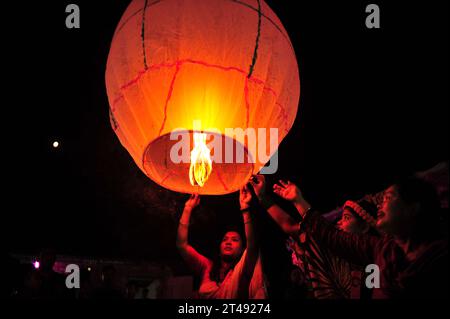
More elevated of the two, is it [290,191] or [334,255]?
[290,191]

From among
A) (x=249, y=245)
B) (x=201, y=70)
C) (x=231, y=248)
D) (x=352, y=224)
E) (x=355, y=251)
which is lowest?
(x=231, y=248)

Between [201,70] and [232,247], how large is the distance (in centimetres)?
198

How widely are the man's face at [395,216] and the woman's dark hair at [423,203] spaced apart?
30 millimetres

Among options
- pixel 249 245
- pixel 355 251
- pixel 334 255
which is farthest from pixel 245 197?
pixel 355 251

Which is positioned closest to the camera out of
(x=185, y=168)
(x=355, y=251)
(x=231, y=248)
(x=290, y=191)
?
(x=355, y=251)

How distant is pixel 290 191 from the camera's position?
8.94 ft

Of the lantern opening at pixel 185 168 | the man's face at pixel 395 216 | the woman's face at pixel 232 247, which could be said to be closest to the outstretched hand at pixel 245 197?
the lantern opening at pixel 185 168

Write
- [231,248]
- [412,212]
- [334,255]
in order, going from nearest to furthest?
[412,212]
[334,255]
[231,248]

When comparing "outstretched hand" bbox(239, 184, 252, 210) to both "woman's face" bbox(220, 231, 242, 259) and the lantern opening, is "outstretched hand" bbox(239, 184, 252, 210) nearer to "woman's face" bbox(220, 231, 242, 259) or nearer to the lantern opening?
the lantern opening

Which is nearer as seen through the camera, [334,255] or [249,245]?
[334,255]

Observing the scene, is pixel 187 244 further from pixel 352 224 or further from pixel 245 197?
pixel 352 224

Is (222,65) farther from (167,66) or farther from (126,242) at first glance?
(126,242)

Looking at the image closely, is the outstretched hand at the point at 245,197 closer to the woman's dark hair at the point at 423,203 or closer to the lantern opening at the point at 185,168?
the lantern opening at the point at 185,168
